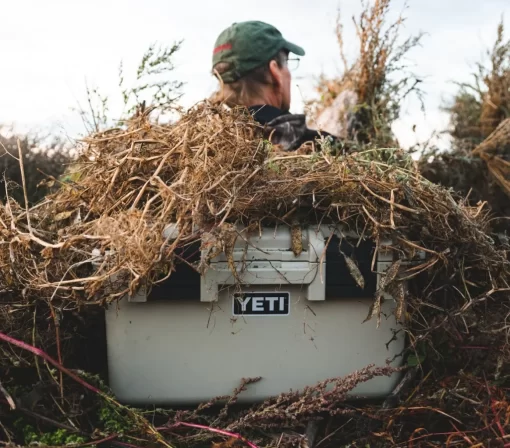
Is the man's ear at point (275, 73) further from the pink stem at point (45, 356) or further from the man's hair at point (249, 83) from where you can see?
the pink stem at point (45, 356)

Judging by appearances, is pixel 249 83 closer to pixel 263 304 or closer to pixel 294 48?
pixel 294 48

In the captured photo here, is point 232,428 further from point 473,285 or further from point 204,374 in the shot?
point 473,285

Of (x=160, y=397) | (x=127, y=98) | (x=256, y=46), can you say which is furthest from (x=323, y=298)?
(x=256, y=46)

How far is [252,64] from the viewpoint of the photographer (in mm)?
A: 2604

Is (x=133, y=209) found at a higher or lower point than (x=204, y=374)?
higher

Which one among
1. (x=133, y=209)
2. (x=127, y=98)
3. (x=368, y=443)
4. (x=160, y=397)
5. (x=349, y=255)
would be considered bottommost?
(x=368, y=443)

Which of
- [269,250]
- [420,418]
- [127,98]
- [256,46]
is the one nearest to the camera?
[269,250]

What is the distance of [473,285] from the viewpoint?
5.54 ft

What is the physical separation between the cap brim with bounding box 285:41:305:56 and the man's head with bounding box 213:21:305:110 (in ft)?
0.10

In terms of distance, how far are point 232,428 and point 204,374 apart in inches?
7.3

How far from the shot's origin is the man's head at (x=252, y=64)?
2605 millimetres

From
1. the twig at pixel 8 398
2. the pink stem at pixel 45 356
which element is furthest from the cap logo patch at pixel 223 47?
the twig at pixel 8 398

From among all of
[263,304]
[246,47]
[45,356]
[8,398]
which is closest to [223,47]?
[246,47]

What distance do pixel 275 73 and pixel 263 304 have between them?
1.37 m
